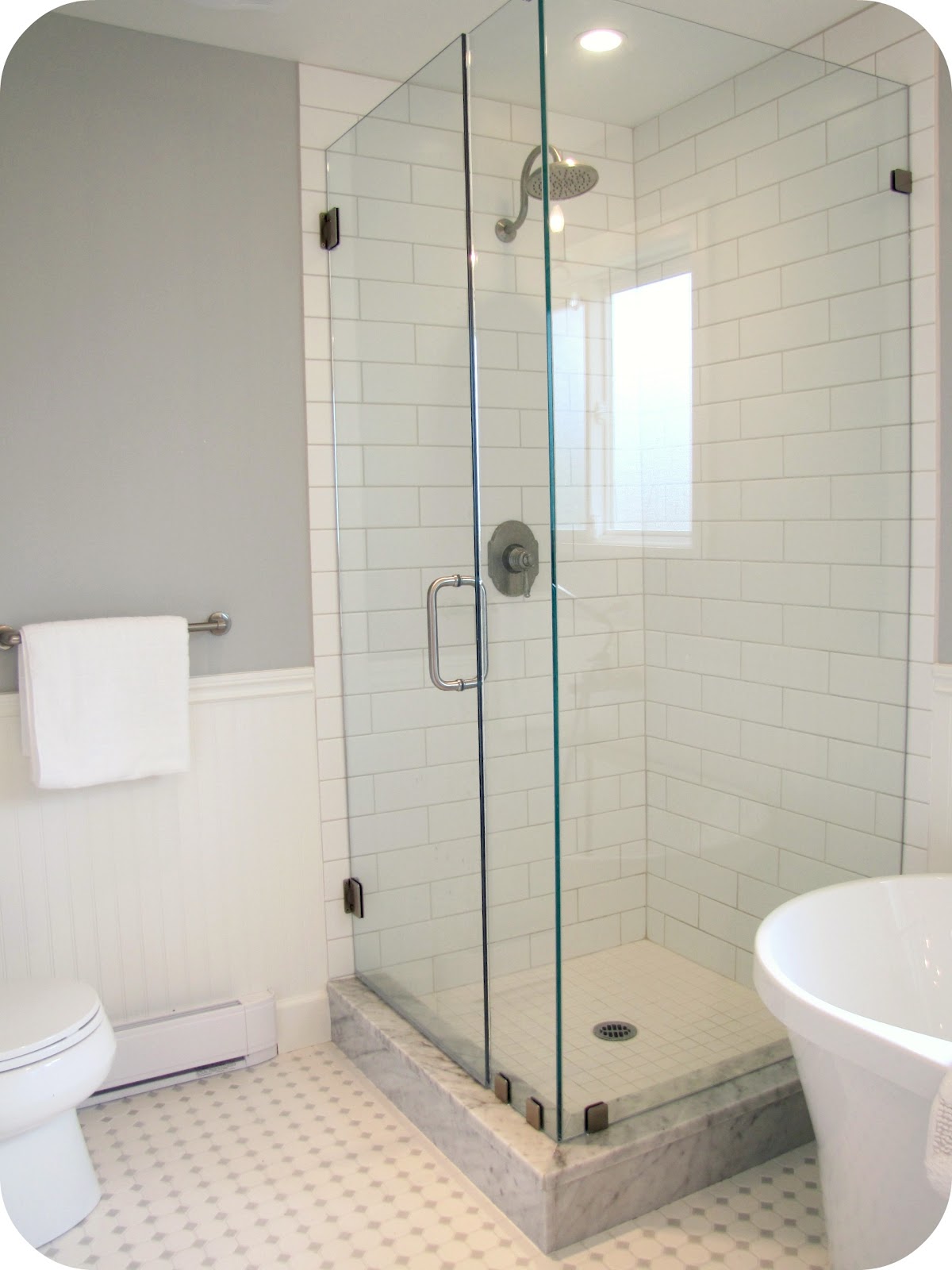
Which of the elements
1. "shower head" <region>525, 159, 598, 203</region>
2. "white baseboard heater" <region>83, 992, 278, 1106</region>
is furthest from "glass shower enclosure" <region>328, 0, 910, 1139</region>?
"white baseboard heater" <region>83, 992, 278, 1106</region>

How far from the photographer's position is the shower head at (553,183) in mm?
1986

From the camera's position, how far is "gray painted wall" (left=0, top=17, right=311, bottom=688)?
245 centimetres

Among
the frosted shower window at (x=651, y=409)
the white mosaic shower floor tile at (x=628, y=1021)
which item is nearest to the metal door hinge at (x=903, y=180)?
the frosted shower window at (x=651, y=409)

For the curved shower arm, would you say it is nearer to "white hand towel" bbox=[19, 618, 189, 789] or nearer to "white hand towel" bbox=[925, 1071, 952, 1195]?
"white hand towel" bbox=[19, 618, 189, 789]

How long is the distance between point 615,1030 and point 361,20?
238 cm

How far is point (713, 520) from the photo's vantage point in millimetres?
2322

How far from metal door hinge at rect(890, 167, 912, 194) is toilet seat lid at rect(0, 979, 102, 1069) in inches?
102

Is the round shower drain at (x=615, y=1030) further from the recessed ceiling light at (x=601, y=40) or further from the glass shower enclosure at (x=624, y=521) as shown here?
the recessed ceiling light at (x=601, y=40)

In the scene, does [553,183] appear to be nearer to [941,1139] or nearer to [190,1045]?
[941,1139]

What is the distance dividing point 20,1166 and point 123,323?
1.89m

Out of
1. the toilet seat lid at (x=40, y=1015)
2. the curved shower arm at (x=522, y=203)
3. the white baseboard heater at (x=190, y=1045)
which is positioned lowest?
the white baseboard heater at (x=190, y=1045)

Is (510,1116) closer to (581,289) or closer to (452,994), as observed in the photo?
(452,994)

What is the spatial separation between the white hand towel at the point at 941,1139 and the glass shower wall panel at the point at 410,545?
1.05 meters

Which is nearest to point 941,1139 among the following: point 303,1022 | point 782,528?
point 782,528
